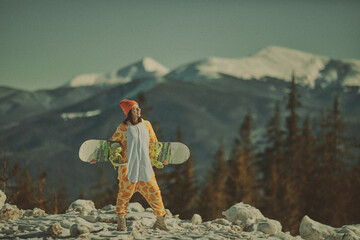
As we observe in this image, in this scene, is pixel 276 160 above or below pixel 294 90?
below

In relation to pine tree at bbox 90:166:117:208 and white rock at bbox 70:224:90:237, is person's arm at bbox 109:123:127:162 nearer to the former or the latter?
white rock at bbox 70:224:90:237

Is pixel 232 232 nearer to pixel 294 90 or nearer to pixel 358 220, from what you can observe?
pixel 358 220

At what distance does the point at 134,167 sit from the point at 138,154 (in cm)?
23

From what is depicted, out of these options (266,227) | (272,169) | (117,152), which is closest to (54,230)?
(117,152)

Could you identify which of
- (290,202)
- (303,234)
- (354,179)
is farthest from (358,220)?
(303,234)

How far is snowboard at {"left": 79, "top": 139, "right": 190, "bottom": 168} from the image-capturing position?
6.87 m

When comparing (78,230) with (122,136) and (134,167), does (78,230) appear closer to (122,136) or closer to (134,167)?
(134,167)

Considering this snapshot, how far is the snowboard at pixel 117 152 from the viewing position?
6871 mm

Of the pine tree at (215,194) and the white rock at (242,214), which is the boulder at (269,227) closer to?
the white rock at (242,214)

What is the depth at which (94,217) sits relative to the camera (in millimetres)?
7520

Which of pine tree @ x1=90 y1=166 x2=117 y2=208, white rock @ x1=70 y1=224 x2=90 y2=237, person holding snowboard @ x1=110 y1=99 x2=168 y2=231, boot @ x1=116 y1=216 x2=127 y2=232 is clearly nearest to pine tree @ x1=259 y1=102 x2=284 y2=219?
pine tree @ x1=90 y1=166 x2=117 y2=208

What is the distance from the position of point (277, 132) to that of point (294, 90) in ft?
14.2

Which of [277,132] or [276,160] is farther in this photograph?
[277,132]

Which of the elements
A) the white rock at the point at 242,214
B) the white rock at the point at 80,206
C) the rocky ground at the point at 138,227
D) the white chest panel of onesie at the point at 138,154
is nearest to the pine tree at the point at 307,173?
the white rock at the point at 242,214
